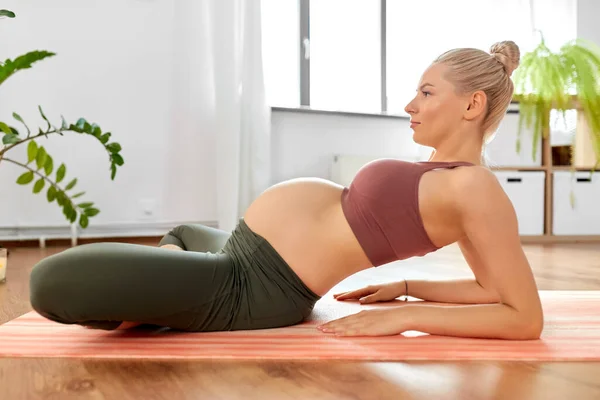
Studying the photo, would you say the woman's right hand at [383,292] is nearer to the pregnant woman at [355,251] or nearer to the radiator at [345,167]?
the pregnant woman at [355,251]

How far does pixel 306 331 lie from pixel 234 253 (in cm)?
23

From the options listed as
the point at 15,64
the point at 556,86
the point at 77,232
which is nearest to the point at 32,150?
the point at 15,64

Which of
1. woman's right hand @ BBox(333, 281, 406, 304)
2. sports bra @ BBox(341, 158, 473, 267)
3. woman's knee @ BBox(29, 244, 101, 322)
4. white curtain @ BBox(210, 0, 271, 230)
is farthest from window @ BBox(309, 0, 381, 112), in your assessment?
woman's knee @ BBox(29, 244, 101, 322)

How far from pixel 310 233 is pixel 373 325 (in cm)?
23

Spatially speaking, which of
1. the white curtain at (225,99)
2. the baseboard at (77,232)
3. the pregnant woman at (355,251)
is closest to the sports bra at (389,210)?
the pregnant woman at (355,251)

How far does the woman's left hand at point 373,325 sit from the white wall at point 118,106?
2733mm

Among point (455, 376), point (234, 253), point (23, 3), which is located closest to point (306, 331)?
point (234, 253)

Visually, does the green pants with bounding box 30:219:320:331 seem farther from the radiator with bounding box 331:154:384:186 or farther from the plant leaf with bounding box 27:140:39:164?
the radiator with bounding box 331:154:384:186

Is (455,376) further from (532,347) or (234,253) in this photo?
(234,253)

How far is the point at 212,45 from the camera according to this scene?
3.93 metres

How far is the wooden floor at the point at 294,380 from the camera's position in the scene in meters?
0.96

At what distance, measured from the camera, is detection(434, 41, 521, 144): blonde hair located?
4.47 feet

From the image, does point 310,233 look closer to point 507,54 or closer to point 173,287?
point 173,287

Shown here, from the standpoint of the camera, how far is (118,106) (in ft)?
12.5
